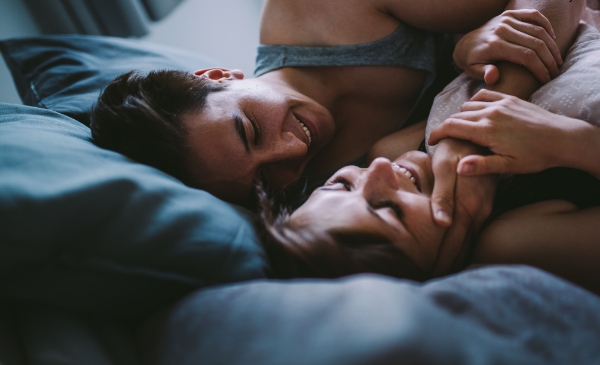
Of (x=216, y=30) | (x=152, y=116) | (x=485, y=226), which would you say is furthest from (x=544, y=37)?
(x=216, y=30)

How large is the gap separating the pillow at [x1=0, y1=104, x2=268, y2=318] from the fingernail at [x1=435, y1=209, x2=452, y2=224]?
0.28 meters

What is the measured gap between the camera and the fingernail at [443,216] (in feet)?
1.96

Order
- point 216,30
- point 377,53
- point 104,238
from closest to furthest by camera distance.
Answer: point 104,238
point 377,53
point 216,30

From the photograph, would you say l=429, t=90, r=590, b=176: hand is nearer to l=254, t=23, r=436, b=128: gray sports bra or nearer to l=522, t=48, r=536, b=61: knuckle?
l=522, t=48, r=536, b=61: knuckle

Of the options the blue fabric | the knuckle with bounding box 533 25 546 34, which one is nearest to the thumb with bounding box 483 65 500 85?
the knuckle with bounding box 533 25 546 34

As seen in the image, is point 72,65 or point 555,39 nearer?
point 555,39

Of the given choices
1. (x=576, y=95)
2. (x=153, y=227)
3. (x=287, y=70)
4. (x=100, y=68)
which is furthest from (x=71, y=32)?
(x=576, y=95)

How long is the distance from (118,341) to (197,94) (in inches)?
Result: 20.7

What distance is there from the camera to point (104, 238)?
1.61ft

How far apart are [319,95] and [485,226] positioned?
625 mm

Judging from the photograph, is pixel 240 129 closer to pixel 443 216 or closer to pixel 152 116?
pixel 152 116

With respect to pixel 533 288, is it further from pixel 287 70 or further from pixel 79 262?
pixel 287 70

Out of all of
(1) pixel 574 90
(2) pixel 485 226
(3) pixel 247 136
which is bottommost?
(2) pixel 485 226

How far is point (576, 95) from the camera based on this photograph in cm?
65
